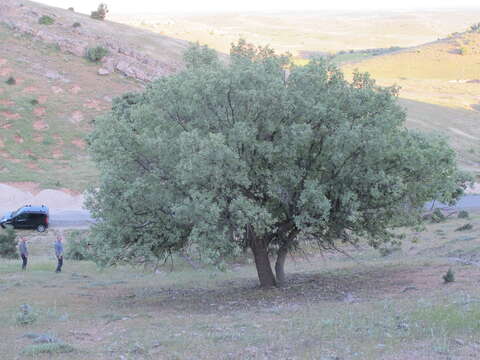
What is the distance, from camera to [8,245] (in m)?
29.5

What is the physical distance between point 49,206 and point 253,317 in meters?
29.6

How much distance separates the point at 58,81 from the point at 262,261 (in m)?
47.1

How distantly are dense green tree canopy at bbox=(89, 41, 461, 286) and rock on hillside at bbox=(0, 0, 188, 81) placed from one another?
5024 centimetres

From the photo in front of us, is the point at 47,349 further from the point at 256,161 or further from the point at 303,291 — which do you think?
the point at 303,291

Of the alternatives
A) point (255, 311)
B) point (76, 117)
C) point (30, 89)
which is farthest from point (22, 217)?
point (30, 89)

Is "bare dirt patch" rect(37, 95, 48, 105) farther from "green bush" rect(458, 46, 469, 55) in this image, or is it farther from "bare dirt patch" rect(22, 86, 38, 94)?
"green bush" rect(458, 46, 469, 55)

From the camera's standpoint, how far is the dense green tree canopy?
1464 cm

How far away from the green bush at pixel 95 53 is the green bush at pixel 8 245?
38220 millimetres

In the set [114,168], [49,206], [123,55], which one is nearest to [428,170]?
[114,168]

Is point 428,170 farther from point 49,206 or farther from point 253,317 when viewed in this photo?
point 49,206

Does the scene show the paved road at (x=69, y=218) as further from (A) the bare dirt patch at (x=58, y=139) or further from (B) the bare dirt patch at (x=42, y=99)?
(B) the bare dirt patch at (x=42, y=99)

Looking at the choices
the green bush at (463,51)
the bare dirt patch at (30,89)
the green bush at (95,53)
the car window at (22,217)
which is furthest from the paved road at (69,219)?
the green bush at (463,51)

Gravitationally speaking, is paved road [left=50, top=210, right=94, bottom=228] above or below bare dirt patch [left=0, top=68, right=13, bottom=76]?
below

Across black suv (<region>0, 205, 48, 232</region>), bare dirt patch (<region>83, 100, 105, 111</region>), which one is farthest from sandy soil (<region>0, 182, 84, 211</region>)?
bare dirt patch (<region>83, 100, 105, 111</region>)
